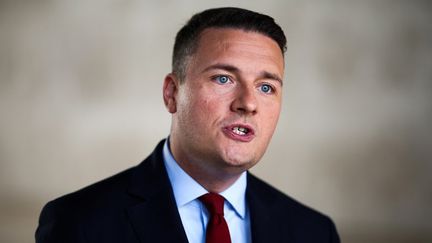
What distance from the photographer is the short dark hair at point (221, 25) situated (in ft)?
9.02

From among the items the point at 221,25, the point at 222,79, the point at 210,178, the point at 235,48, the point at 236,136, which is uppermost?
the point at 221,25

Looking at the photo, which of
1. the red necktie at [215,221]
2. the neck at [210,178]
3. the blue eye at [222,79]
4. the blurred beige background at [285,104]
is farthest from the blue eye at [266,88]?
the blurred beige background at [285,104]

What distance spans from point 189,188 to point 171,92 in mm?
472

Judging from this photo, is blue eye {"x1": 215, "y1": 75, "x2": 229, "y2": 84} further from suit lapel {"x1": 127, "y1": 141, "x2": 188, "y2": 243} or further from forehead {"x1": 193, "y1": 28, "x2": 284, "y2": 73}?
suit lapel {"x1": 127, "y1": 141, "x2": 188, "y2": 243}

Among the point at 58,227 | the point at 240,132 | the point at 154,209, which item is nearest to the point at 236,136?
the point at 240,132

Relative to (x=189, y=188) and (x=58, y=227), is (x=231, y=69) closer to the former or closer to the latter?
(x=189, y=188)

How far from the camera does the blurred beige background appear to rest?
4.73 m

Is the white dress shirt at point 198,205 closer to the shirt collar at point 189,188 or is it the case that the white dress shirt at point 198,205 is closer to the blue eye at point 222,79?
the shirt collar at point 189,188

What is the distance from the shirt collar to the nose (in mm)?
381

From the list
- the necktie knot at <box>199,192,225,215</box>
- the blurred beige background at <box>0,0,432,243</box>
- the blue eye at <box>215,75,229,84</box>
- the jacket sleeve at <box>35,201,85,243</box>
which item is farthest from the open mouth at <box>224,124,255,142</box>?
the blurred beige background at <box>0,0,432,243</box>

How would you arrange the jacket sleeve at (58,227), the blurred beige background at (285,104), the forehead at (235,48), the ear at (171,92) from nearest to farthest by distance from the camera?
the jacket sleeve at (58,227), the forehead at (235,48), the ear at (171,92), the blurred beige background at (285,104)

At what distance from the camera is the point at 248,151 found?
2615 mm

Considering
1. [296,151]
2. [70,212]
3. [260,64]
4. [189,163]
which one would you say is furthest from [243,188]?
[296,151]

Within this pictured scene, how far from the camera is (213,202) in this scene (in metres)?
2.70
